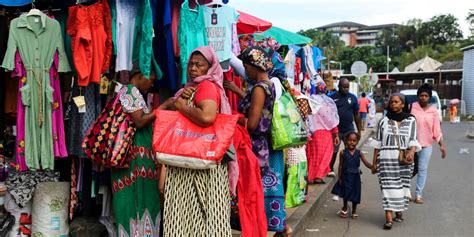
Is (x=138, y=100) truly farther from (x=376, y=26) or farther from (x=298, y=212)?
(x=376, y=26)

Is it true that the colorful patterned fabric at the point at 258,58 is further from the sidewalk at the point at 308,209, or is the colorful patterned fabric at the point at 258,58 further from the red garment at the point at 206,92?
the sidewalk at the point at 308,209

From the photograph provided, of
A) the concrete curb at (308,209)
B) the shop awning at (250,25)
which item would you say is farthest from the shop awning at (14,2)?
the concrete curb at (308,209)

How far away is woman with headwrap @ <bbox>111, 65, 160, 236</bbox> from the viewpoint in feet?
13.6

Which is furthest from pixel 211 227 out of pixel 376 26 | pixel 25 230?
pixel 376 26

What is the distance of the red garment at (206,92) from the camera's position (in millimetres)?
3750

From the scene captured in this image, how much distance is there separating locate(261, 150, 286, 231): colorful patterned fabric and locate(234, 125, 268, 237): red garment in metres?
0.43

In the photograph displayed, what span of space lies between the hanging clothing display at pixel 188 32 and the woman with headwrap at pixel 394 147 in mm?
3123

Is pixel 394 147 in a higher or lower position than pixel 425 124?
lower

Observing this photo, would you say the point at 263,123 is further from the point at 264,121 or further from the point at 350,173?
the point at 350,173

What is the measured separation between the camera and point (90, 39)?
4.06m

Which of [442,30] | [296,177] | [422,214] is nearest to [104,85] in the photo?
[296,177]

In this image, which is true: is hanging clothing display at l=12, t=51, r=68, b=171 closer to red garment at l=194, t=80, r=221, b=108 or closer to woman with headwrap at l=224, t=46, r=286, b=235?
red garment at l=194, t=80, r=221, b=108

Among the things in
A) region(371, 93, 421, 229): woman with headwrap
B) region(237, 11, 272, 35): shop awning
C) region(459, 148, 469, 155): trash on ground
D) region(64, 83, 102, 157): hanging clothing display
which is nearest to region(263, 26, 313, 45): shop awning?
region(237, 11, 272, 35): shop awning

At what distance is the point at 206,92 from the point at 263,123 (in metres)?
0.86
